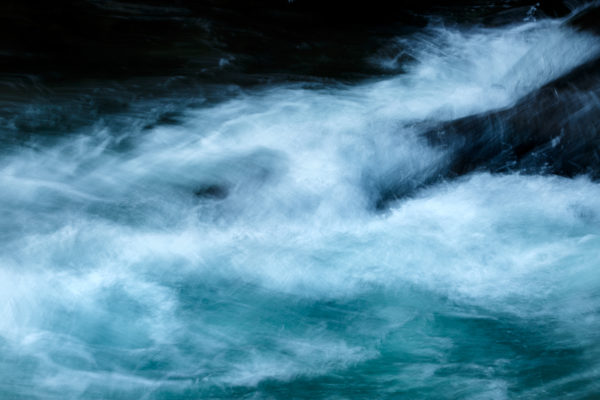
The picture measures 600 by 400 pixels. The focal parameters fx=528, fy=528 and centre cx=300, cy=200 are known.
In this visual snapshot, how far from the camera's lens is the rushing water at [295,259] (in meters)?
2.51

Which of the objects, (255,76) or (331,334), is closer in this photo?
(331,334)

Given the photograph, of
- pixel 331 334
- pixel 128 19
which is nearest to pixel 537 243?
pixel 331 334

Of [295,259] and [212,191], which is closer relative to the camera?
[295,259]

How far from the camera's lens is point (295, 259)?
267 centimetres

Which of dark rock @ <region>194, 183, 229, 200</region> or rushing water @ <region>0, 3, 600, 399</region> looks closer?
rushing water @ <region>0, 3, 600, 399</region>

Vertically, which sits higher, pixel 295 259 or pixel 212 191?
pixel 212 191

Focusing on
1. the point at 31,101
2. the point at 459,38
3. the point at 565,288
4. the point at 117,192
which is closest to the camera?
the point at 565,288

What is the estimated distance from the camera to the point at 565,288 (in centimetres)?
263

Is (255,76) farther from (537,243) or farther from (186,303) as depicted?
(537,243)

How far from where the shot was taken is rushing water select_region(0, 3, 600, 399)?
2.51 m

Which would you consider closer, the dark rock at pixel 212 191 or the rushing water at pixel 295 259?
the rushing water at pixel 295 259

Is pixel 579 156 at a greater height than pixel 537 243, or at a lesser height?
greater

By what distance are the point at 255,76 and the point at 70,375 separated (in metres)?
1.91

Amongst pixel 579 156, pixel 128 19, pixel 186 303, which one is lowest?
pixel 186 303
